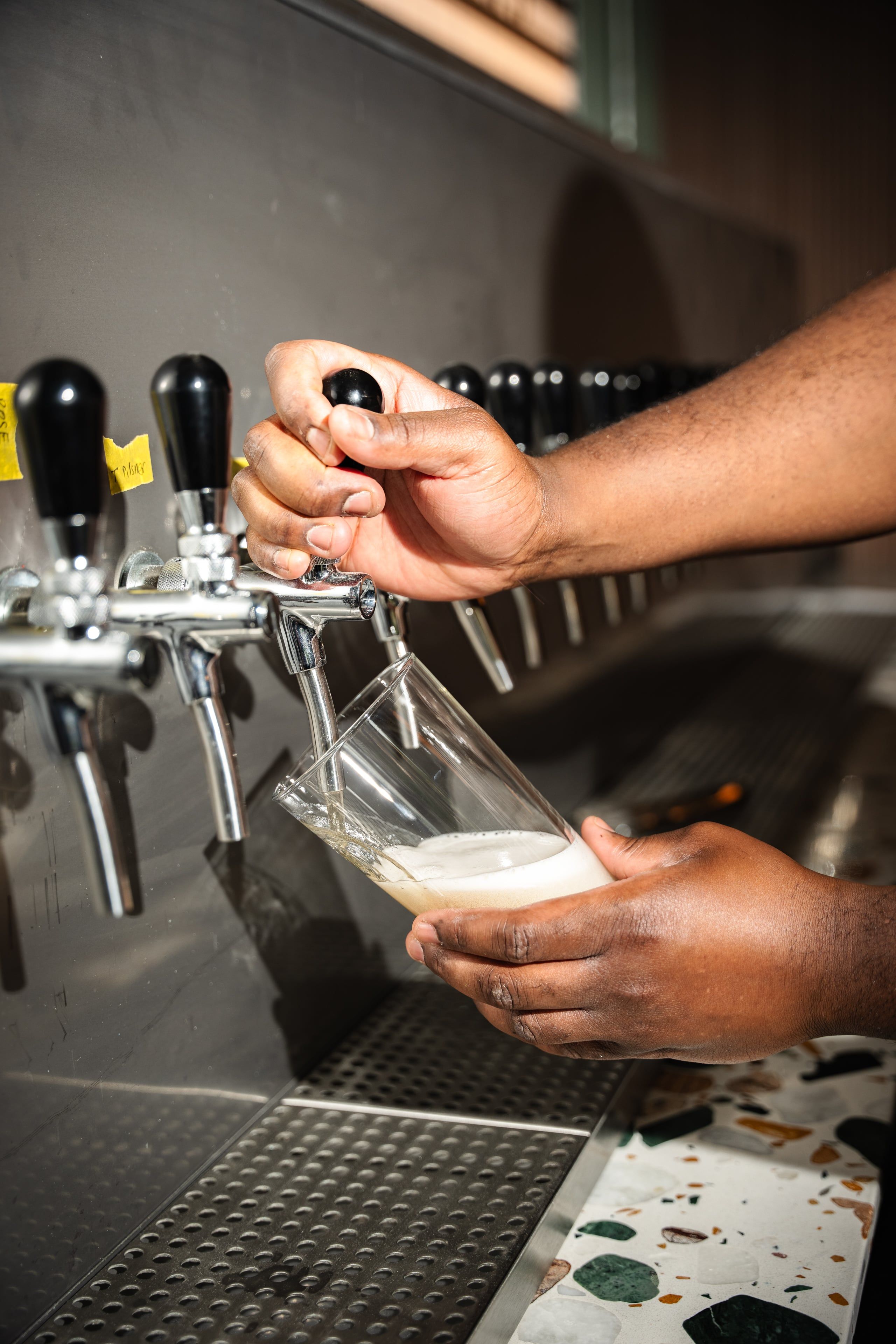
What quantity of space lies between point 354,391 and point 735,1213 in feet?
2.04

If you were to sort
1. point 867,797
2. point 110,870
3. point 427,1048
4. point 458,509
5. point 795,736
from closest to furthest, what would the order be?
point 110,870
point 458,509
point 427,1048
point 867,797
point 795,736

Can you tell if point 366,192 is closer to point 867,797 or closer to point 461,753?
point 461,753

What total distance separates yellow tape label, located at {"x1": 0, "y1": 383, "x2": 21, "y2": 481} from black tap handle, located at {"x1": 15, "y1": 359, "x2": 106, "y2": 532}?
0.19m

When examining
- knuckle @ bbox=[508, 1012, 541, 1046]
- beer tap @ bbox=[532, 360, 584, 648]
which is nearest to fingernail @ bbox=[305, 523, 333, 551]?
knuckle @ bbox=[508, 1012, 541, 1046]

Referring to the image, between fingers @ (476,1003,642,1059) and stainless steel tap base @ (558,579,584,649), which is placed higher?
stainless steel tap base @ (558,579,584,649)

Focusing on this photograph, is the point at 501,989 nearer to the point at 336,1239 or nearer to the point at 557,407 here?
the point at 336,1239

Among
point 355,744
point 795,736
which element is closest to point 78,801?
point 355,744

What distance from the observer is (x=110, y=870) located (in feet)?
1.58

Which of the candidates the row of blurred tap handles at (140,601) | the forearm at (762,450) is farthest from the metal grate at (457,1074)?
the forearm at (762,450)

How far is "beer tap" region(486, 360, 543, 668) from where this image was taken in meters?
0.98

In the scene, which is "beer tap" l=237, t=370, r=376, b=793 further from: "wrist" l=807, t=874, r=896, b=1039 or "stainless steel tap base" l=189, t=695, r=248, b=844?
"wrist" l=807, t=874, r=896, b=1039

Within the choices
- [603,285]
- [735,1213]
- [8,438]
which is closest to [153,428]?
[8,438]

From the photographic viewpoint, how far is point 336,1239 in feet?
2.31

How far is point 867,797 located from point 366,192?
3.44 feet
